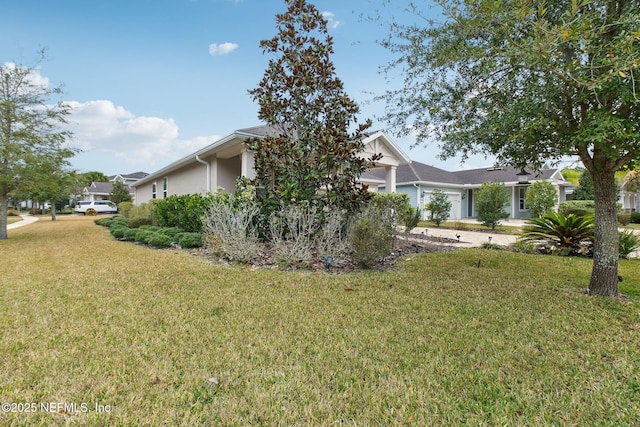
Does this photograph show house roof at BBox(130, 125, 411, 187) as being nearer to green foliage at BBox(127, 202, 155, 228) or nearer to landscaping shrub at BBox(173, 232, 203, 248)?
green foliage at BBox(127, 202, 155, 228)

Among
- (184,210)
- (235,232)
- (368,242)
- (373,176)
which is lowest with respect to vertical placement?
(368,242)

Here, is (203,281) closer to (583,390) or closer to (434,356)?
(434,356)

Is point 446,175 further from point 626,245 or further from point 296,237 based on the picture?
point 296,237

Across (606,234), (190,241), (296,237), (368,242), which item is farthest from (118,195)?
(606,234)

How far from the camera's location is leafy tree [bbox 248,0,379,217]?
733 centimetres

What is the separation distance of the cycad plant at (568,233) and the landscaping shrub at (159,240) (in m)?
10.9

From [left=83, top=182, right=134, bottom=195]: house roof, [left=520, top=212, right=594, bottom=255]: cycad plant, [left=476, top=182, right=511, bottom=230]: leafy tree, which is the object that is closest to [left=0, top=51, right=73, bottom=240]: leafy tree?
[left=520, top=212, right=594, bottom=255]: cycad plant

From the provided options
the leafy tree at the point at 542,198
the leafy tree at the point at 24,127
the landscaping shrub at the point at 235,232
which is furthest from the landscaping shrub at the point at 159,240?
the leafy tree at the point at 542,198

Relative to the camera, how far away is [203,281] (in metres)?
5.46

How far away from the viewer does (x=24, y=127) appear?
37.2ft

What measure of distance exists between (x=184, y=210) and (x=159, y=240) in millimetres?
1660

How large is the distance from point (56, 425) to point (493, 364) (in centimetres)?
320

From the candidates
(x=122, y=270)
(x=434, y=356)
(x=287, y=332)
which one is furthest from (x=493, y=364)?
(x=122, y=270)

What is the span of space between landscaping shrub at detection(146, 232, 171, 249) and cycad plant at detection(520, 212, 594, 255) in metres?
10.9
